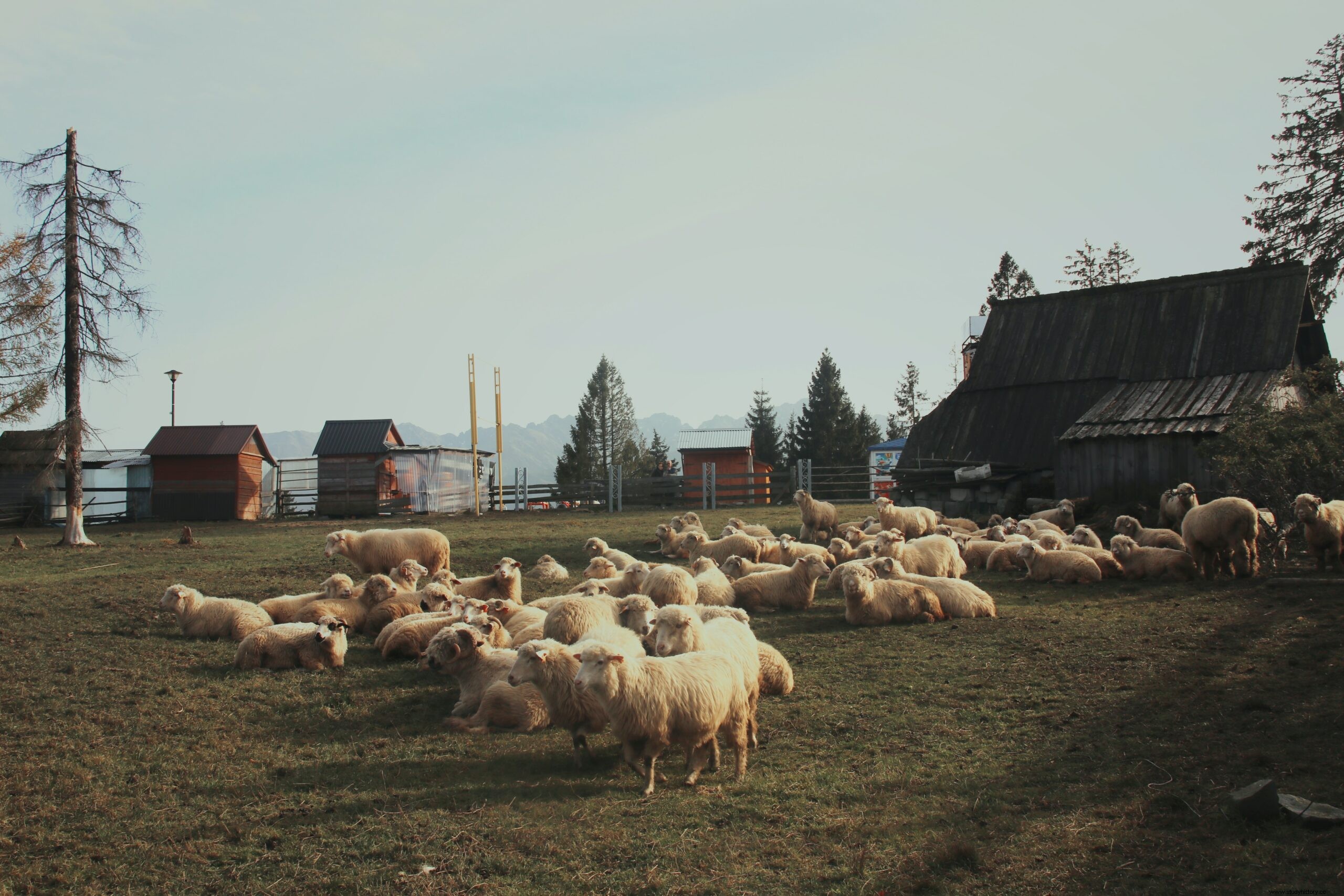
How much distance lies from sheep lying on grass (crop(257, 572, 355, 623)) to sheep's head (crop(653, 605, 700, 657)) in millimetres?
5932

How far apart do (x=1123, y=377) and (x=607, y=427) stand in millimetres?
73195

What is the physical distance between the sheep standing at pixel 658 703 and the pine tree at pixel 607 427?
82095 millimetres

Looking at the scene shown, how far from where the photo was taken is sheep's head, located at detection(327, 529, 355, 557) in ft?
52.9

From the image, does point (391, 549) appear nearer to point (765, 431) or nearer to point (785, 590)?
point (785, 590)

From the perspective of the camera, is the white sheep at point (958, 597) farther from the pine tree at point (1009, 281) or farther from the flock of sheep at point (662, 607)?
the pine tree at point (1009, 281)

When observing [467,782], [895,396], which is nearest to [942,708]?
[467,782]

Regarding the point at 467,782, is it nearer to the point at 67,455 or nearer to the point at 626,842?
the point at 626,842

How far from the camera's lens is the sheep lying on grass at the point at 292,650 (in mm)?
9891

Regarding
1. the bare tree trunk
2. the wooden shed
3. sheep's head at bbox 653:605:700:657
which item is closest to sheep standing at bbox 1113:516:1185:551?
sheep's head at bbox 653:605:700:657

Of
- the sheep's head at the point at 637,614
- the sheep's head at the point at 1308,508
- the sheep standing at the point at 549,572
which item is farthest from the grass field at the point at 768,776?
the sheep standing at the point at 549,572

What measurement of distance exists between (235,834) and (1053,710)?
6.31m

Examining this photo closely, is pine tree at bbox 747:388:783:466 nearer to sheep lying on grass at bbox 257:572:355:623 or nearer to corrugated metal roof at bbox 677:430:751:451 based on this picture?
corrugated metal roof at bbox 677:430:751:451

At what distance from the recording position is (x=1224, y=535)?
44.3ft

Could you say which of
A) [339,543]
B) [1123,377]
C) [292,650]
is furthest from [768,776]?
[1123,377]
